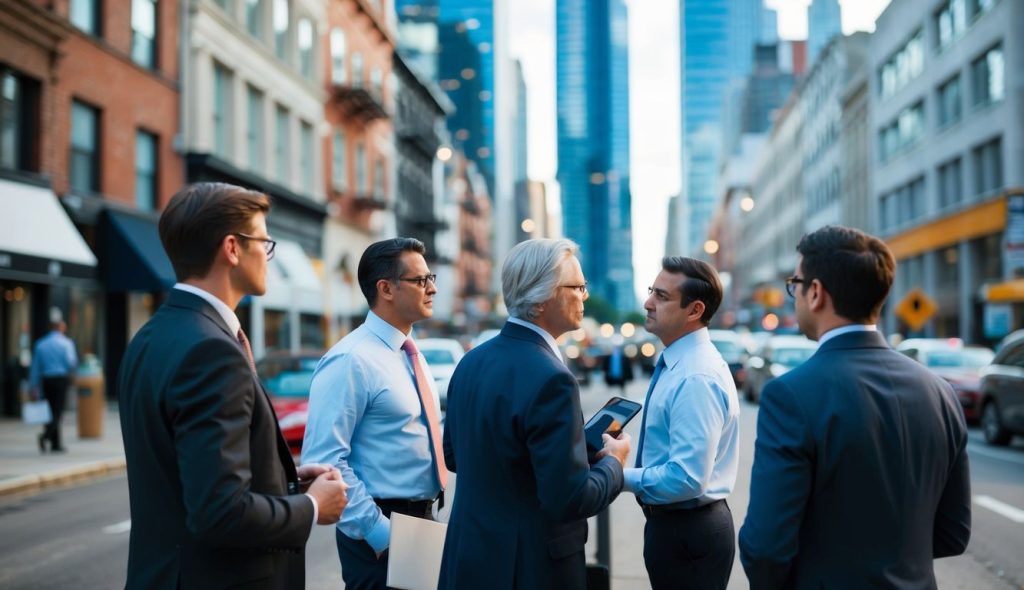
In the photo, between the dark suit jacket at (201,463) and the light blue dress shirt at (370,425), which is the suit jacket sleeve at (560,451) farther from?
the light blue dress shirt at (370,425)

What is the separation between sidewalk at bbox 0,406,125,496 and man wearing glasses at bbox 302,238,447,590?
927cm

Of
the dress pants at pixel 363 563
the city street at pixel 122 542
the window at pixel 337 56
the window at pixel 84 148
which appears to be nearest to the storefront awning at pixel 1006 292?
the city street at pixel 122 542

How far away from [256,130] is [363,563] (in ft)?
99.6

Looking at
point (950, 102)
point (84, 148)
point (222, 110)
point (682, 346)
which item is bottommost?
point (682, 346)

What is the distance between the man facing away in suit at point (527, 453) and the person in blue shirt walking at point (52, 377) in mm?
13353

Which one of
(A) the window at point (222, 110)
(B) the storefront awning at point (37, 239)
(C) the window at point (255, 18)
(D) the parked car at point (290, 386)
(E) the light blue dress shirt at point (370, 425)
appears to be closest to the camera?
(E) the light blue dress shirt at point (370, 425)

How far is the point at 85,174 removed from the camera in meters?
23.0

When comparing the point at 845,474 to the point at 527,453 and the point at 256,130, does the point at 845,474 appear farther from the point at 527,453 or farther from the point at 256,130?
the point at 256,130

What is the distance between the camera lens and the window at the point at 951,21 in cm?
3822

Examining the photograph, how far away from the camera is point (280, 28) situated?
34625 mm

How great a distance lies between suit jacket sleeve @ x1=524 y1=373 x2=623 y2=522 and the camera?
3.14 metres

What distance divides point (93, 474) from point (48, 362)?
284 centimetres

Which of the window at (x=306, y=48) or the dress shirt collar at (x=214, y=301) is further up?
the window at (x=306, y=48)

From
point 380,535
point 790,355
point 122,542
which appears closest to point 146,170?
point 790,355
